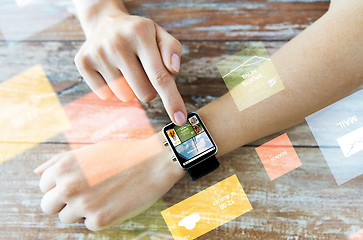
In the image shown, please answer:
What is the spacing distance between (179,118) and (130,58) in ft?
0.70

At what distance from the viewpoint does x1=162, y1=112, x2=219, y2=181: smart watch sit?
0.80m

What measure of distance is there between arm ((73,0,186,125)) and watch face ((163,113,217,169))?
0.05 metres

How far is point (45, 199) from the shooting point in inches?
33.0

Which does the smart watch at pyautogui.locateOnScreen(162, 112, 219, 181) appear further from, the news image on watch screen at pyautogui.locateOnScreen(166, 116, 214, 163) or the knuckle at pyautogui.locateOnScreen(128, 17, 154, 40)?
the knuckle at pyautogui.locateOnScreen(128, 17, 154, 40)

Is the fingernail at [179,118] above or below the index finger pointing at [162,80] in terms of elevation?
below

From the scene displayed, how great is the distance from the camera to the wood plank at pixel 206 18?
972 millimetres

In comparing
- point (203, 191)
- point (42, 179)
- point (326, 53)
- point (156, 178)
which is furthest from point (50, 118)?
point (326, 53)

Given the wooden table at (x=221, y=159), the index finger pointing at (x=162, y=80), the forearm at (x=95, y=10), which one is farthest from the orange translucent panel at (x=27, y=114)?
the index finger pointing at (x=162, y=80)

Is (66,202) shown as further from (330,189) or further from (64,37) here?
(330,189)

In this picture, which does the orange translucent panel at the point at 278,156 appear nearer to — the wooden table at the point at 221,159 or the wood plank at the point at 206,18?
the wooden table at the point at 221,159

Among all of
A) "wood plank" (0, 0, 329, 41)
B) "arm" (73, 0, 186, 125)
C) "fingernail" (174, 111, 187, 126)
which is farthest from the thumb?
"wood plank" (0, 0, 329, 41)
